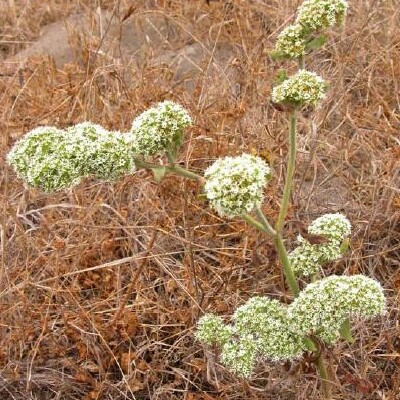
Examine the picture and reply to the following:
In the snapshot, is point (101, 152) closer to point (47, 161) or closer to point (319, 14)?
point (47, 161)

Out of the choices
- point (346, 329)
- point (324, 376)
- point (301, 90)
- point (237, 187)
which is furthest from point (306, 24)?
point (324, 376)

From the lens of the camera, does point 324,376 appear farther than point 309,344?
Yes

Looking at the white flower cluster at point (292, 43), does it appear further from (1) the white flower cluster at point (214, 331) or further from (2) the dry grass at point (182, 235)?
(1) the white flower cluster at point (214, 331)

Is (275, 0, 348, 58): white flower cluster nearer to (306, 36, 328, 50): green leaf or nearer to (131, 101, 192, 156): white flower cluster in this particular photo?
(306, 36, 328, 50): green leaf

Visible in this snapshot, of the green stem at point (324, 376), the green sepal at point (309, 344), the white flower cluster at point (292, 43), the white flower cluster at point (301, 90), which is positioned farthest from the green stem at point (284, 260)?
the white flower cluster at point (292, 43)

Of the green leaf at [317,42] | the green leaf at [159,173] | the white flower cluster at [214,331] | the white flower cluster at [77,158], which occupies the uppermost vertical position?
the green leaf at [317,42]
